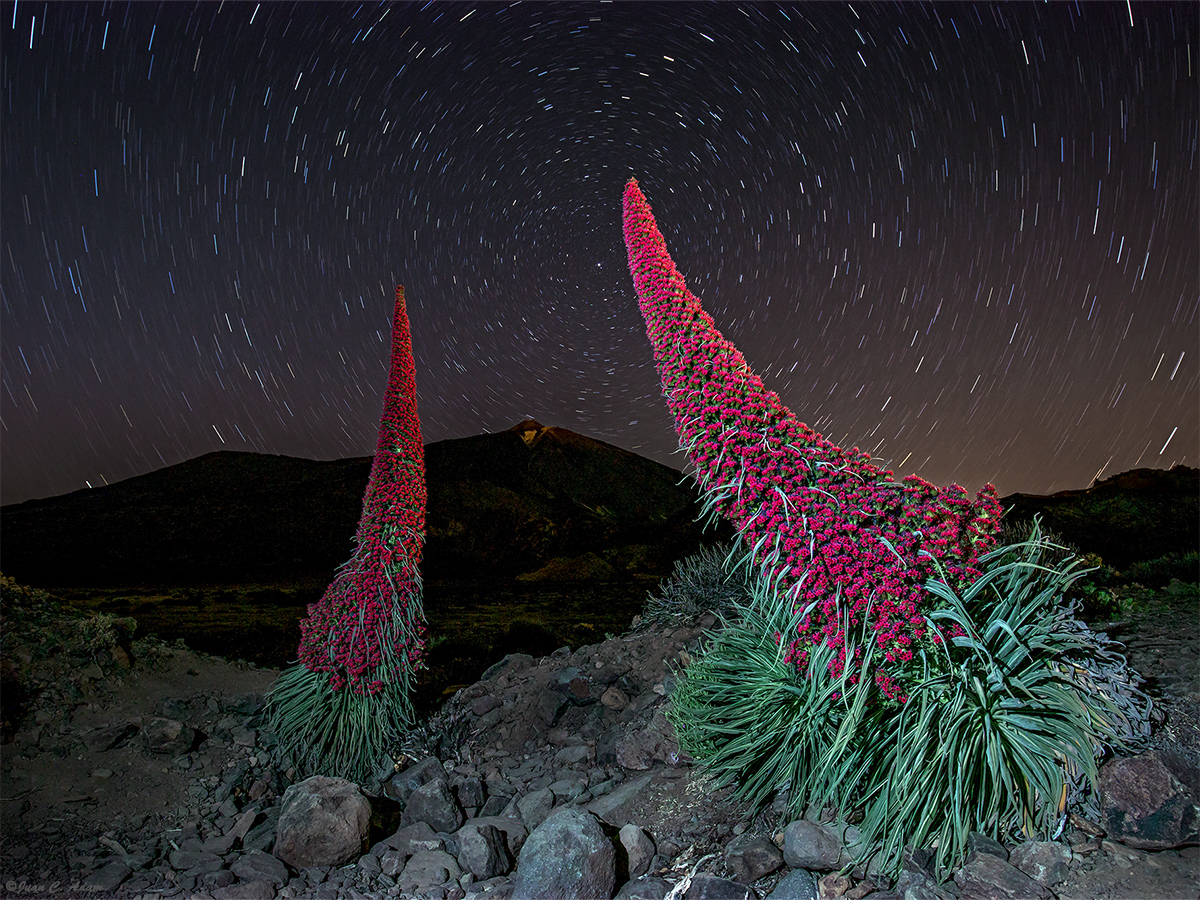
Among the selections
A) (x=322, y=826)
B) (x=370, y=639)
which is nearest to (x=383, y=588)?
(x=370, y=639)

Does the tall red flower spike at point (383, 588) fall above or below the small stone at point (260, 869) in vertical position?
above

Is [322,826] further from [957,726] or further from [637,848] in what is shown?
[957,726]

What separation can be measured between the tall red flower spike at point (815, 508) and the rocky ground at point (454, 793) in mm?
1127

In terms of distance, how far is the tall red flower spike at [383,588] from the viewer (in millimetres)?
5742

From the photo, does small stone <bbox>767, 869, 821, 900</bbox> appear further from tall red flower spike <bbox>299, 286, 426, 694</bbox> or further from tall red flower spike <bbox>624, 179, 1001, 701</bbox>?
tall red flower spike <bbox>299, 286, 426, 694</bbox>

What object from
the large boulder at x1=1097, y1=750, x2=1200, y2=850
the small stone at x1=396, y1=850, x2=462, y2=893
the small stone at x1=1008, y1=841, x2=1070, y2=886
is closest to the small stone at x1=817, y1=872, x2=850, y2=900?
the small stone at x1=1008, y1=841, x2=1070, y2=886

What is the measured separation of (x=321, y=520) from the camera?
12.6 meters

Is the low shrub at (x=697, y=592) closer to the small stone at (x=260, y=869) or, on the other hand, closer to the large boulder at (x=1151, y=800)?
the large boulder at (x=1151, y=800)

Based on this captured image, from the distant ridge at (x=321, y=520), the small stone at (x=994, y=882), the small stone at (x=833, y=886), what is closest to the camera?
the small stone at (x=994, y=882)

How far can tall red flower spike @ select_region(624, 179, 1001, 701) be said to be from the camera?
3348 mm

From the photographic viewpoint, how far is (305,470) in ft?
47.7

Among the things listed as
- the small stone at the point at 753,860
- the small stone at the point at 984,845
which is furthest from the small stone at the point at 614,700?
the small stone at the point at 984,845

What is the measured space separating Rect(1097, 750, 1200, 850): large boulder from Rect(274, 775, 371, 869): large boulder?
463 cm

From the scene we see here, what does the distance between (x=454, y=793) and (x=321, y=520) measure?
29.3 feet
